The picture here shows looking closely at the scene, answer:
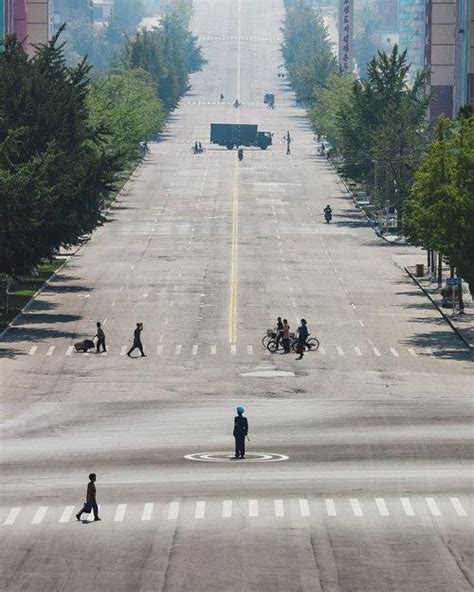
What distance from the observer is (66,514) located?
56406 millimetres

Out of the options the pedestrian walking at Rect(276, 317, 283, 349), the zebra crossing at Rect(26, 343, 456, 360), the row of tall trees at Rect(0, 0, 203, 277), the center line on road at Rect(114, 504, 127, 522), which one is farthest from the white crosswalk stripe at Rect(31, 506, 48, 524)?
the row of tall trees at Rect(0, 0, 203, 277)

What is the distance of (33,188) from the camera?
10125 cm

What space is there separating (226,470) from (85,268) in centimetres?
7238

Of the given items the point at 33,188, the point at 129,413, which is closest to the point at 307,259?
the point at 33,188

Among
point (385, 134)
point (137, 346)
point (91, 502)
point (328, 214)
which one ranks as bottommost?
point (137, 346)

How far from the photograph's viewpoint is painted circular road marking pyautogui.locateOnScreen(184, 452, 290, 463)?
65.1 m

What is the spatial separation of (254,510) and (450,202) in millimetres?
46998

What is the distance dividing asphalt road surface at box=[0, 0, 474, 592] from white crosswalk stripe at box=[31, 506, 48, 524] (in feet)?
0.26

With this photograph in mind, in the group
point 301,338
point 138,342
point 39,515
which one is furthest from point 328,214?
point 39,515

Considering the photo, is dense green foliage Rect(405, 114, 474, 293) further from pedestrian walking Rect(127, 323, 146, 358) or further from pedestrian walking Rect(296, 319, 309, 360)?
pedestrian walking Rect(127, 323, 146, 358)

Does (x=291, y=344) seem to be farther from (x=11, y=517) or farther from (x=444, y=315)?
(x=11, y=517)

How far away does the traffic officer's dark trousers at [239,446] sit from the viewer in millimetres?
64625

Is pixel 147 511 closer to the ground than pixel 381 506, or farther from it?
closer to the ground

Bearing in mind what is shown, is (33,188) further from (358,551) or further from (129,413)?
(358,551)
